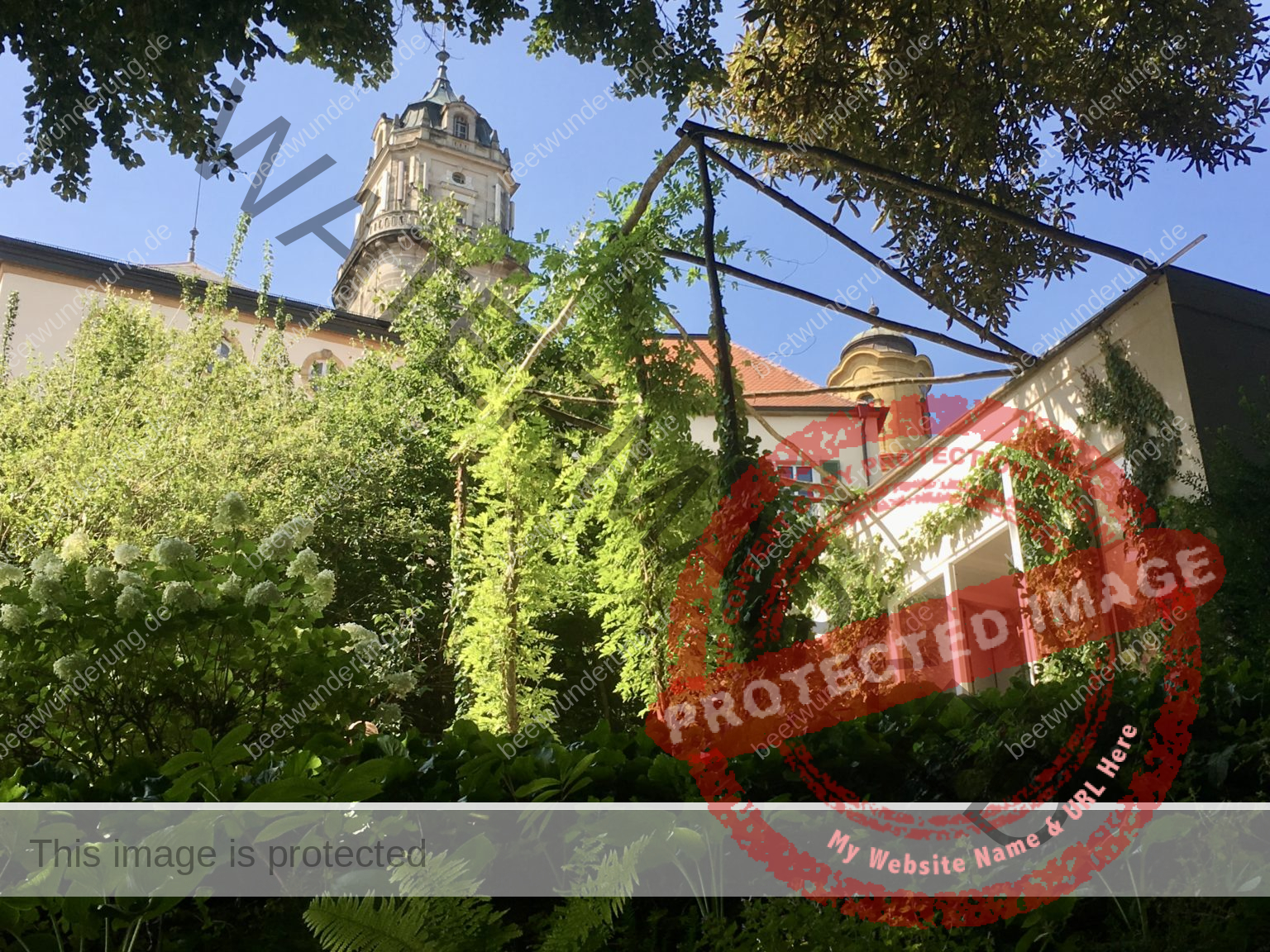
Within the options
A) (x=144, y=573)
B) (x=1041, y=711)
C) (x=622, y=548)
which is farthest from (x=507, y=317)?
(x=1041, y=711)

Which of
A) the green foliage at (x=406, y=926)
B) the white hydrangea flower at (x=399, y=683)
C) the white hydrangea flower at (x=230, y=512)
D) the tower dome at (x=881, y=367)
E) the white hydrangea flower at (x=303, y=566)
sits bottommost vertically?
the green foliage at (x=406, y=926)

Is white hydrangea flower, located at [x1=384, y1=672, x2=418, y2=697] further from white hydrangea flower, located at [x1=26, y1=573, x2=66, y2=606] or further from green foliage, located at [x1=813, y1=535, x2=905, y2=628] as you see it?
green foliage, located at [x1=813, y1=535, x2=905, y2=628]

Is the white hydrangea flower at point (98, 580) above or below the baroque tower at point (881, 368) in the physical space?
below

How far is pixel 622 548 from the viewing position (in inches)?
240

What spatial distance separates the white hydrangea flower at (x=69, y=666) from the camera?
3285 millimetres

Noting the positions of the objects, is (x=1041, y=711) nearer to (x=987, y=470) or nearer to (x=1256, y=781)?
(x=1256, y=781)

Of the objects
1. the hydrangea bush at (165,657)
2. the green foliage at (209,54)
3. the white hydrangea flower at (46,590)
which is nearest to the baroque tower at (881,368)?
the green foliage at (209,54)

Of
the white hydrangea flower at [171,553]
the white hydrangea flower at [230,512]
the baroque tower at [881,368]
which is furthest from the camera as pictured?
the baroque tower at [881,368]

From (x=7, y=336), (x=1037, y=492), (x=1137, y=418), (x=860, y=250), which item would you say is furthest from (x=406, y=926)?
(x=7, y=336)

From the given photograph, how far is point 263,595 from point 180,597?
0.79 ft

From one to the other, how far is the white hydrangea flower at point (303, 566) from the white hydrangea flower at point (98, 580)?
21.8 inches

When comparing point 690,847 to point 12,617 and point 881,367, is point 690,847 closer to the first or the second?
point 12,617

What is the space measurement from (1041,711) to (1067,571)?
15.1 feet

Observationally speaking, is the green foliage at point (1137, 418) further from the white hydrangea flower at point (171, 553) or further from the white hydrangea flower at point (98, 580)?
the white hydrangea flower at point (98, 580)
